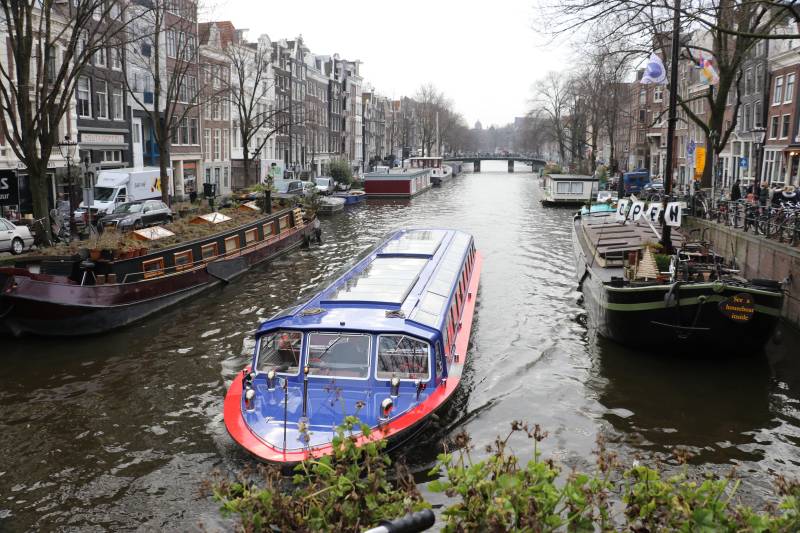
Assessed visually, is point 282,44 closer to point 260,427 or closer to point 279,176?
point 279,176

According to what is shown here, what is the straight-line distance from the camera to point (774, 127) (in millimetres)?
43688

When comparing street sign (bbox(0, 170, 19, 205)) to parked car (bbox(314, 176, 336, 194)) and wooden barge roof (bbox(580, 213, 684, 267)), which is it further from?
parked car (bbox(314, 176, 336, 194))

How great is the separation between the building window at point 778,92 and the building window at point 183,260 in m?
37.1

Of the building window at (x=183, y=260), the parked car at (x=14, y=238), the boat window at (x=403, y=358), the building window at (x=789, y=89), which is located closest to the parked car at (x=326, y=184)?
the parked car at (x=14, y=238)

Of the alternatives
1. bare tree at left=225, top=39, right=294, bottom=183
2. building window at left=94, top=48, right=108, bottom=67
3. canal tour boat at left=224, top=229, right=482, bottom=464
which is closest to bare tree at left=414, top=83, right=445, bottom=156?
bare tree at left=225, top=39, right=294, bottom=183

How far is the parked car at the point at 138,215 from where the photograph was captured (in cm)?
2962

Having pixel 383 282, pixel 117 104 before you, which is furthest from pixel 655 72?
pixel 117 104

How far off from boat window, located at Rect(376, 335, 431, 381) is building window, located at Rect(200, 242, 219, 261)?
13.2 meters

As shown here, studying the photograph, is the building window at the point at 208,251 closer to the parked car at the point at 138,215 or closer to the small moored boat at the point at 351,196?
the parked car at the point at 138,215

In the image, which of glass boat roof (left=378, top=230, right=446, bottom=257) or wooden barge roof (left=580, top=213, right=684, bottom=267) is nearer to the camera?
glass boat roof (left=378, top=230, right=446, bottom=257)

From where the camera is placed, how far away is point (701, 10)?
618 inches

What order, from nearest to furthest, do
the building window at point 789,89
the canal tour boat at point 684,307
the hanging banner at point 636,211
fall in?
the canal tour boat at point 684,307, the hanging banner at point 636,211, the building window at point 789,89

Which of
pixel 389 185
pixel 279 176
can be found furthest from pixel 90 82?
pixel 389 185

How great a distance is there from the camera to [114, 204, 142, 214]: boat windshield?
31.4 meters
